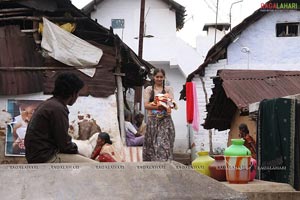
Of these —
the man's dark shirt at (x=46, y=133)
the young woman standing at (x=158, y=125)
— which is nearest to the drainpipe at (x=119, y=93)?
the young woman standing at (x=158, y=125)

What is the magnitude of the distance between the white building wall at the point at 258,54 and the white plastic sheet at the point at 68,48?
8546 mm

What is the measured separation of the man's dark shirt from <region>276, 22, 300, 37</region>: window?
1612 cm

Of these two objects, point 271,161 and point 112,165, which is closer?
point 112,165

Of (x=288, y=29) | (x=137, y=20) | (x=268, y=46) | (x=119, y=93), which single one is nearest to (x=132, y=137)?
(x=119, y=93)

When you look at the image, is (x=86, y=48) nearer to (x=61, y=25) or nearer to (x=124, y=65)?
(x=61, y=25)

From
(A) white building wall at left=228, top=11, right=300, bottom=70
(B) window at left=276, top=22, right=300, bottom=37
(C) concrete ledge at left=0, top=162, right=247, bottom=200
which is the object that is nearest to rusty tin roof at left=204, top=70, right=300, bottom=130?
(C) concrete ledge at left=0, top=162, right=247, bottom=200

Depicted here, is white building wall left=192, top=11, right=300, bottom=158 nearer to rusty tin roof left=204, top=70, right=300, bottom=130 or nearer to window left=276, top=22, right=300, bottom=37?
window left=276, top=22, right=300, bottom=37

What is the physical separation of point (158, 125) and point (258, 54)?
13062 millimetres

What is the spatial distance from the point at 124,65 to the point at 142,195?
9843 millimetres

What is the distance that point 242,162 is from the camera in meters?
4.45

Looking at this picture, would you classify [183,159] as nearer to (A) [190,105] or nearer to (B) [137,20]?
(A) [190,105]

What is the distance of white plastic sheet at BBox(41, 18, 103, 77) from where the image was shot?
422 inches

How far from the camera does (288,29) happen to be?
64.4ft

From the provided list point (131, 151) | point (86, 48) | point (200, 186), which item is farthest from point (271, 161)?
point (86, 48)
